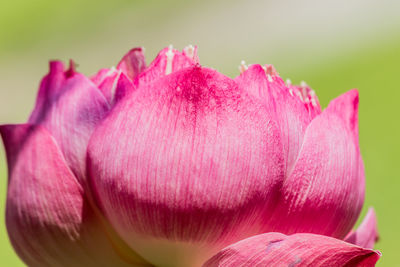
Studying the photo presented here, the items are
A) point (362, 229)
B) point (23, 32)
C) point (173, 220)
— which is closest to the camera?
point (173, 220)

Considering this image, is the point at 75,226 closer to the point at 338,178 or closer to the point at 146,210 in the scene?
the point at 146,210

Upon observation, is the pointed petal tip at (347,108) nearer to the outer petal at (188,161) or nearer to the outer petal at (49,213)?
the outer petal at (188,161)

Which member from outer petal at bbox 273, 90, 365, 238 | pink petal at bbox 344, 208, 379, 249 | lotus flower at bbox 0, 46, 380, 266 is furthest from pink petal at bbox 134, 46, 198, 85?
pink petal at bbox 344, 208, 379, 249

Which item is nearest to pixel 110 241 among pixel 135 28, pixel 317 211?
pixel 317 211

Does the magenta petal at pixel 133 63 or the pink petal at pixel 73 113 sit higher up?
the magenta petal at pixel 133 63

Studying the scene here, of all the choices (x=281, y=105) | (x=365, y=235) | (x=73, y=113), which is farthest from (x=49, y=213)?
(x=365, y=235)

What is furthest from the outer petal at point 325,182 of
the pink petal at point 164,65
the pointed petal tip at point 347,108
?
the pink petal at point 164,65

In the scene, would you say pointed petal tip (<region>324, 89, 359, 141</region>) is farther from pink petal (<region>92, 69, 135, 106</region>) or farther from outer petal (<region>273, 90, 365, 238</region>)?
pink petal (<region>92, 69, 135, 106</region>)
